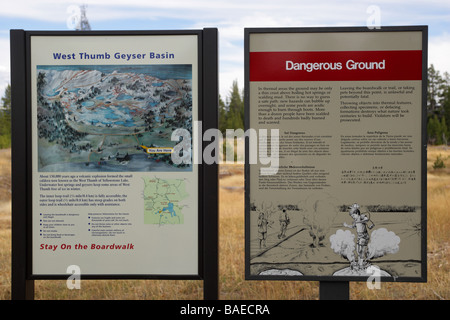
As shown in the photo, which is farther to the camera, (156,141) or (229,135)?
(229,135)

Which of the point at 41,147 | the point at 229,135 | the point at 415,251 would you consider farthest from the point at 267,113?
the point at 41,147

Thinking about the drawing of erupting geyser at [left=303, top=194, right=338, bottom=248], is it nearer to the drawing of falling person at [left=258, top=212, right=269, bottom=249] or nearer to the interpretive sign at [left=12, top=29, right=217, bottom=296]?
the drawing of falling person at [left=258, top=212, right=269, bottom=249]

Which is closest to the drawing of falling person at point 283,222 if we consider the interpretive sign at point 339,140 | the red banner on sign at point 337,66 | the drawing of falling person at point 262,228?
the interpretive sign at point 339,140

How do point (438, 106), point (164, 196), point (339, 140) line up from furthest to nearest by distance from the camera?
1. point (438, 106)
2. point (164, 196)
3. point (339, 140)

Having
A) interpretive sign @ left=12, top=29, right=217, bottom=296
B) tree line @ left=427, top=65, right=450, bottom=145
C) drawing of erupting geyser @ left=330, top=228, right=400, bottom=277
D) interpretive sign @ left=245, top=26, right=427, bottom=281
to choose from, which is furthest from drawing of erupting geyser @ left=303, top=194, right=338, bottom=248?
tree line @ left=427, top=65, right=450, bottom=145

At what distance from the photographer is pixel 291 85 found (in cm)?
404

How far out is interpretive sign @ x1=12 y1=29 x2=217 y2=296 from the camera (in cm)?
409

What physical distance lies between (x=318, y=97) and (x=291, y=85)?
0.28 metres

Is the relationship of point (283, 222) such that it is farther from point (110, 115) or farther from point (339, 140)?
Answer: point (110, 115)

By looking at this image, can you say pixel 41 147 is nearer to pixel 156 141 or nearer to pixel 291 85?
pixel 156 141

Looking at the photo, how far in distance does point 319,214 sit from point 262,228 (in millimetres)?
562

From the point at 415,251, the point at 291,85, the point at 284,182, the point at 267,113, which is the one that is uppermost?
the point at 291,85

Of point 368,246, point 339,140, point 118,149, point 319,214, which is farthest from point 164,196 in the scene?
point 368,246

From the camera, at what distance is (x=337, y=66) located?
159 inches
